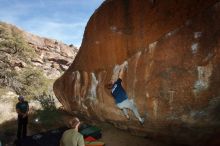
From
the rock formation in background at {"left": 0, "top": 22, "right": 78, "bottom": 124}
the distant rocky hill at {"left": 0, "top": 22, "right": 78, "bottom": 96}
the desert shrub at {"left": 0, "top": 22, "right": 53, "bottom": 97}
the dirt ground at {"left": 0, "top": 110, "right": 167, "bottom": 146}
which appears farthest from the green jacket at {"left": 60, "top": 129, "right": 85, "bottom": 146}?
the distant rocky hill at {"left": 0, "top": 22, "right": 78, "bottom": 96}

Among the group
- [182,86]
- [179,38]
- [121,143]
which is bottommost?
[121,143]

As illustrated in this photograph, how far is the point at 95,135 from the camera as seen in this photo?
383 inches

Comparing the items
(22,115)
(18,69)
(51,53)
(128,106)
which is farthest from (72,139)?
(51,53)

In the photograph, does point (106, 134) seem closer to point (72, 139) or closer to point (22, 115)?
point (22, 115)

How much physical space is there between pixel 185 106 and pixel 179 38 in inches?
63.0

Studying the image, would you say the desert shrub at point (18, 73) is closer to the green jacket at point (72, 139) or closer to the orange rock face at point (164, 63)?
the orange rock face at point (164, 63)

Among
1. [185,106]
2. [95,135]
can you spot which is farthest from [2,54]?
[185,106]

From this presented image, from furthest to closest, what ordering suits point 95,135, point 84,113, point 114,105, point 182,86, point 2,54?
point 2,54, point 84,113, point 95,135, point 114,105, point 182,86

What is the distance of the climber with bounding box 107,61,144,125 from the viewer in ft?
26.8

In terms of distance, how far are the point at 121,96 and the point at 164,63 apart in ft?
5.83

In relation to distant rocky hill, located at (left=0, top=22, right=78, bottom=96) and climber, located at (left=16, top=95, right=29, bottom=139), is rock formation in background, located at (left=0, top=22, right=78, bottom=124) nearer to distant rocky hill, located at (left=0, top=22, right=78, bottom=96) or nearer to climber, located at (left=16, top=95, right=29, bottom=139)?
distant rocky hill, located at (left=0, top=22, right=78, bottom=96)

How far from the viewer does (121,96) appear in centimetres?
844

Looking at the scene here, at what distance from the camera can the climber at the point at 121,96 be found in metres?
8.18

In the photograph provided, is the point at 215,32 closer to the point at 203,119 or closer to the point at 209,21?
the point at 209,21
